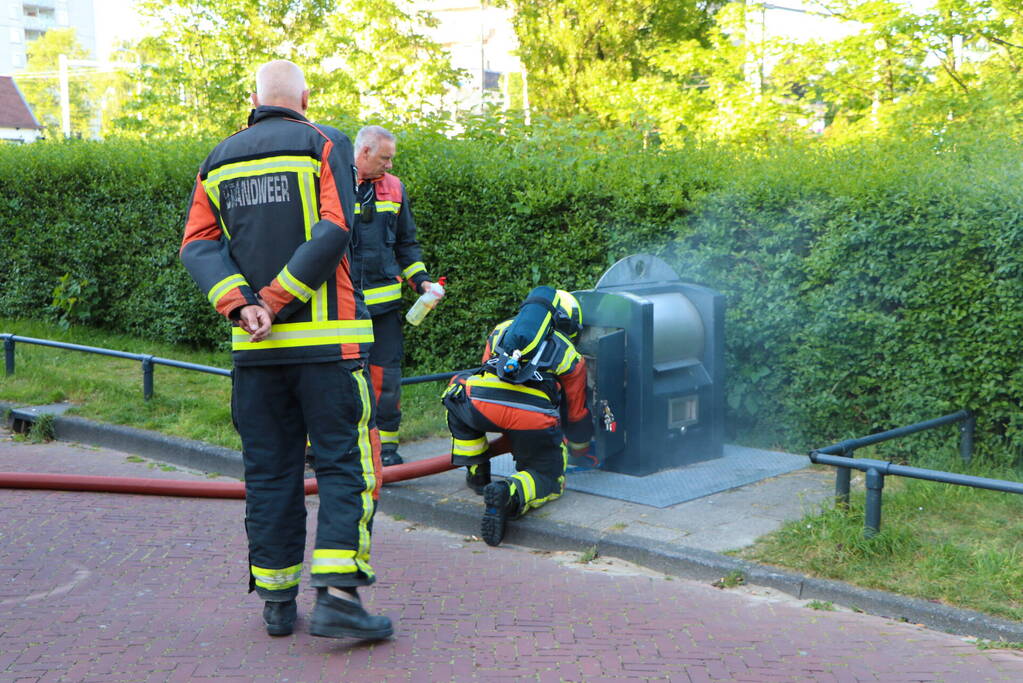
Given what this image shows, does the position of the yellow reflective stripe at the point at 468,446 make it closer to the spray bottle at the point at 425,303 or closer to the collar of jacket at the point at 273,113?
the spray bottle at the point at 425,303

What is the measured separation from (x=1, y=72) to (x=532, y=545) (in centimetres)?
8451

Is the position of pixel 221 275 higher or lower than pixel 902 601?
higher

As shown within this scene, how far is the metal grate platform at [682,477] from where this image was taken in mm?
5582

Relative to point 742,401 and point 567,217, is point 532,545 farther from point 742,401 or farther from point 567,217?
point 567,217

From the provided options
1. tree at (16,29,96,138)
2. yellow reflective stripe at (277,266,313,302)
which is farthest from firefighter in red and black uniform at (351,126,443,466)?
tree at (16,29,96,138)

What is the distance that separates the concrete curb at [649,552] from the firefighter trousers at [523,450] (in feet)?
0.54

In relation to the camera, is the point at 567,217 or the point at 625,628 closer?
the point at 625,628

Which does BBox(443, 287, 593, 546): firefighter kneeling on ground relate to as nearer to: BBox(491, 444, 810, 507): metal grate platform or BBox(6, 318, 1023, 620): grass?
BBox(491, 444, 810, 507): metal grate platform

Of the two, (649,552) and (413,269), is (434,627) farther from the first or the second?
(413,269)

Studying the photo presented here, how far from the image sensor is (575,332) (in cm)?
549

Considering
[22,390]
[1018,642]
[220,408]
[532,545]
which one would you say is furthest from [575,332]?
[22,390]

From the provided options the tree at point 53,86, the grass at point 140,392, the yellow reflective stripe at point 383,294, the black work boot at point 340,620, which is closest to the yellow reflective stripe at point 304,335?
the black work boot at point 340,620

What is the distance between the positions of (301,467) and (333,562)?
406mm

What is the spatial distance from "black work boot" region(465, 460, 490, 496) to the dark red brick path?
1.94 feet
